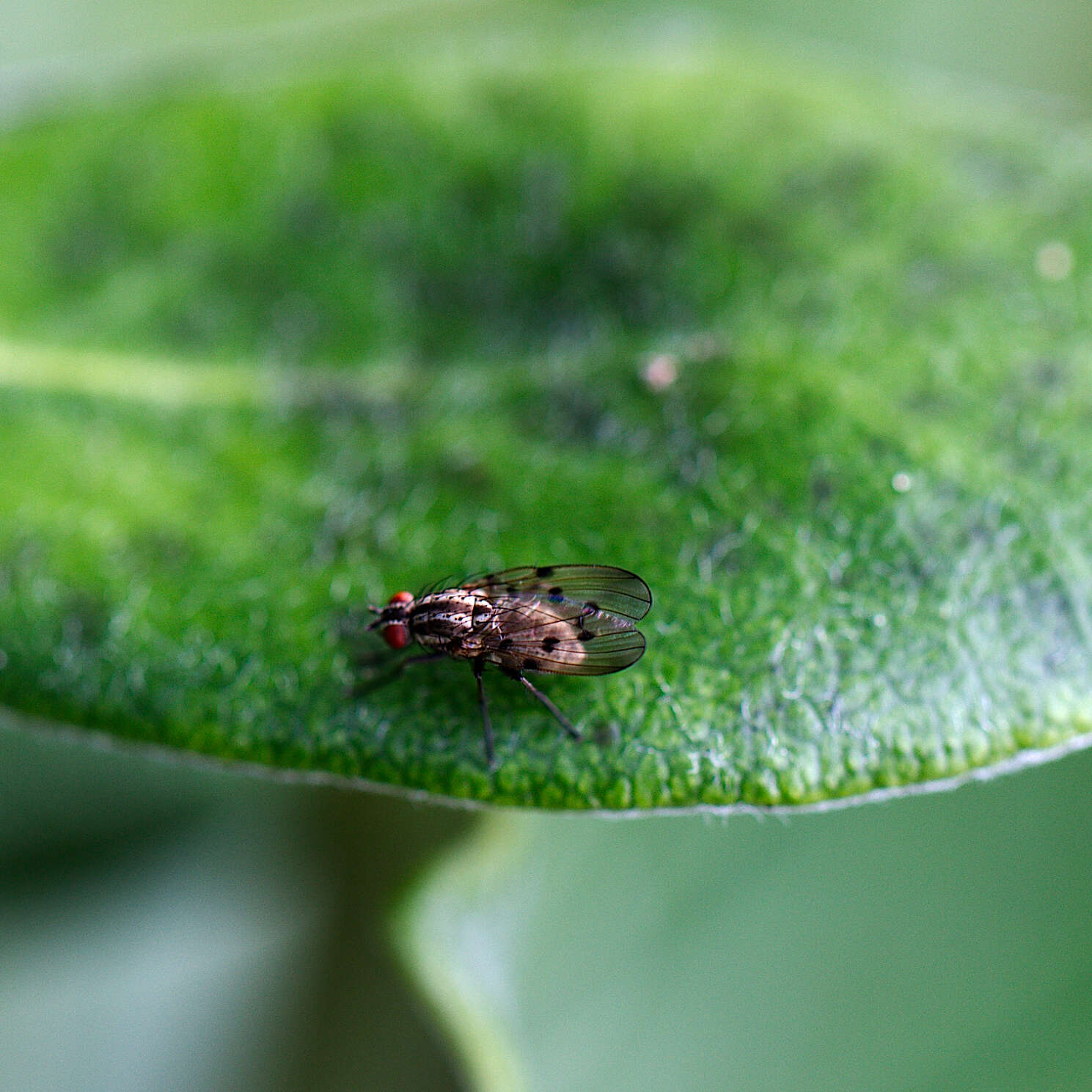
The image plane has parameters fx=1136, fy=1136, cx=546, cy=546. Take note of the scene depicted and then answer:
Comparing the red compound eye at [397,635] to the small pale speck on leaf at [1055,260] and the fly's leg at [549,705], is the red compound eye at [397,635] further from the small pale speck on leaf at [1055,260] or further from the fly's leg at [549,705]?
the small pale speck on leaf at [1055,260]

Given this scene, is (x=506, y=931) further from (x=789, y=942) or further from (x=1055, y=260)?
(x=1055, y=260)

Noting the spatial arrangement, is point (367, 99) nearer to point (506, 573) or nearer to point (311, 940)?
point (506, 573)

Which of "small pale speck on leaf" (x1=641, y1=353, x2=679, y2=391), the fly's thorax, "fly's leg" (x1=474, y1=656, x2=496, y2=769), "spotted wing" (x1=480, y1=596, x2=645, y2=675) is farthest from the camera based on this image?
"small pale speck on leaf" (x1=641, y1=353, x2=679, y2=391)

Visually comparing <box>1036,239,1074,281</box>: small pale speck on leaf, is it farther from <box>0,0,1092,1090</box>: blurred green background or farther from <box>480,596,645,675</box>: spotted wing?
<box>480,596,645,675</box>: spotted wing

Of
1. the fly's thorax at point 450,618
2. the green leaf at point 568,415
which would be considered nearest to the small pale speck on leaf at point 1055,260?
the green leaf at point 568,415

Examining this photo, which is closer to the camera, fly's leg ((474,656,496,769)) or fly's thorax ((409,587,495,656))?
fly's leg ((474,656,496,769))

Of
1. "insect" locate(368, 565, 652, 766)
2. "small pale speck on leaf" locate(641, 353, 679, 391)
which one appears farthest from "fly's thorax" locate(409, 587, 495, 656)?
"small pale speck on leaf" locate(641, 353, 679, 391)

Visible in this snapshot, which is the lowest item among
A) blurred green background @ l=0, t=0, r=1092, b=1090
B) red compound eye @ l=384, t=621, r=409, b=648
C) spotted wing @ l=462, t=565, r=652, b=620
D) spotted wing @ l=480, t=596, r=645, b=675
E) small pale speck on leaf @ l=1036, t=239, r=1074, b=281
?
blurred green background @ l=0, t=0, r=1092, b=1090
